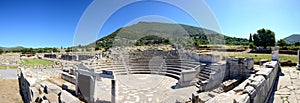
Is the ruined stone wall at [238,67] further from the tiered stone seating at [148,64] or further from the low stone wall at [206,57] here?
the tiered stone seating at [148,64]

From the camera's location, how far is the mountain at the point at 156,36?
91.5 feet

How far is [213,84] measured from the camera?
424 inches

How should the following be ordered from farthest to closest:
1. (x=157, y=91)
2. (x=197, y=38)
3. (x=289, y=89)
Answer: (x=197, y=38) → (x=157, y=91) → (x=289, y=89)

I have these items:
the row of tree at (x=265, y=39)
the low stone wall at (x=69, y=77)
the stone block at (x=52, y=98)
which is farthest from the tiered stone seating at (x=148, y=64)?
the row of tree at (x=265, y=39)

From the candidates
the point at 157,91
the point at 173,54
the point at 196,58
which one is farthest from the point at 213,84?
the point at 173,54

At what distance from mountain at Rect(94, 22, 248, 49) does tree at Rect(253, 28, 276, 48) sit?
5798 millimetres

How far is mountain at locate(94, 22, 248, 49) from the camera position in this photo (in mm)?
27891

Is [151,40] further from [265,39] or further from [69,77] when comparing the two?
[69,77]

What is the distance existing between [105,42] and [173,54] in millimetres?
17149

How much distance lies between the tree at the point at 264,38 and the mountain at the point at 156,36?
5.80 m

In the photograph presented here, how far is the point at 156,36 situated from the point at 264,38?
19.4 metres

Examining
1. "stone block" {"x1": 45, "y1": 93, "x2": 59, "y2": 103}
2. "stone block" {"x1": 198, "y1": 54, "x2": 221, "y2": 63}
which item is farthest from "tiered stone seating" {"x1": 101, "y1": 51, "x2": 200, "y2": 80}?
"stone block" {"x1": 45, "y1": 93, "x2": 59, "y2": 103}

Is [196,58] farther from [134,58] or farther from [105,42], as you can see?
[105,42]

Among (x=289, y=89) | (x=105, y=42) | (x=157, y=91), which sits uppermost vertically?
(x=105, y=42)
